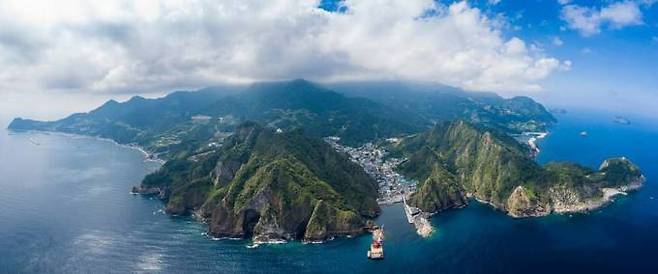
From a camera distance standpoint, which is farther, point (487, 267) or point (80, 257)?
point (80, 257)

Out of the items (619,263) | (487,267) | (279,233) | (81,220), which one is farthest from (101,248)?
(619,263)

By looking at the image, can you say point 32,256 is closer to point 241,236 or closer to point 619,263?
point 241,236

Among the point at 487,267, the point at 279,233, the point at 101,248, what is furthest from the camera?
the point at 279,233

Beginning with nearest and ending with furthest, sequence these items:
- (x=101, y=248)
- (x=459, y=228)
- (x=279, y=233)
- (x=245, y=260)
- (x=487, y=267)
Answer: (x=487, y=267) < (x=245, y=260) < (x=101, y=248) < (x=279, y=233) < (x=459, y=228)

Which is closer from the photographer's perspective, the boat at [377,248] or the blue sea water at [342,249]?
the blue sea water at [342,249]

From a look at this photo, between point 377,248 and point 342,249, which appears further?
point 342,249

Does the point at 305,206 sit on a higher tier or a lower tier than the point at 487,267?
higher

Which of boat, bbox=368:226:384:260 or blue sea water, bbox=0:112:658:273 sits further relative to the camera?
boat, bbox=368:226:384:260

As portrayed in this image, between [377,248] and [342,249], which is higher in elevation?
[377,248]

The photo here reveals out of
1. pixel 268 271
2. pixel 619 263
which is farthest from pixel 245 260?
pixel 619 263

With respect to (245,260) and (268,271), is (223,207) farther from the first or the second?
(268,271)
